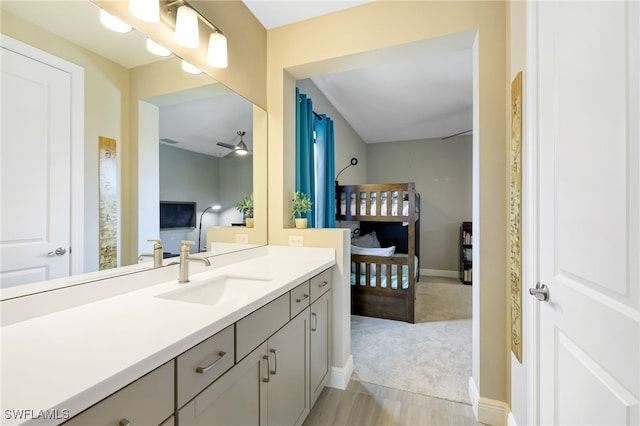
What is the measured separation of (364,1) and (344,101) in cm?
169

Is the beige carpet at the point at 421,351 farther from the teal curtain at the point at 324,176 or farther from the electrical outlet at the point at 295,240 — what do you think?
the teal curtain at the point at 324,176

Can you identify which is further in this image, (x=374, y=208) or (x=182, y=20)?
(x=374, y=208)

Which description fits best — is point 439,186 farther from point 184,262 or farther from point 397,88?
point 184,262

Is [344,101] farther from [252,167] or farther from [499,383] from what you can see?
[499,383]

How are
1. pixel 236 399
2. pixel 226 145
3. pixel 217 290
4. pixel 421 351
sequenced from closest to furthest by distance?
pixel 236 399 → pixel 217 290 → pixel 226 145 → pixel 421 351

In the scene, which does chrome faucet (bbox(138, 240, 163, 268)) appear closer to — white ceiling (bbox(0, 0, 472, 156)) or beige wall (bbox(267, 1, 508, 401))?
white ceiling (bbox(0, 0, 472, 156))

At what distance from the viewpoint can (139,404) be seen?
2.05ft

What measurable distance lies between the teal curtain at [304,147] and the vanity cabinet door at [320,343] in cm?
89

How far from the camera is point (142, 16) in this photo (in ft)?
3.92

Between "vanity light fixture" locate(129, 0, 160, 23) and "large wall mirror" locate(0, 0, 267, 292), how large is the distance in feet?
0.28

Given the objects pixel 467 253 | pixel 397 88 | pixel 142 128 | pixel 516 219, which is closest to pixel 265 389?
pixel 142 128

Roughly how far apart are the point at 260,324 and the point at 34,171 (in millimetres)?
942

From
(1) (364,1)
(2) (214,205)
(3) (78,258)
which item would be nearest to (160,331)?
(3) (78,258)

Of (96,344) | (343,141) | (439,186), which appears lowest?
(96,344)
